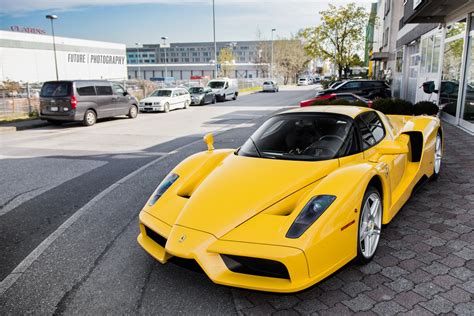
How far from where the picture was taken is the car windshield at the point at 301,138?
12.7 feet

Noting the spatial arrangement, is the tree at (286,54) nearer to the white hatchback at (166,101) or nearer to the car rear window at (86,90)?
the white hatchback at (166,101)

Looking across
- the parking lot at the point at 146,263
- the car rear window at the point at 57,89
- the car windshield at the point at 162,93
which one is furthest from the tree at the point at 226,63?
the parking lot at the point at 146,263

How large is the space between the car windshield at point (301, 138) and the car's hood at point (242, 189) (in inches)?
6.9

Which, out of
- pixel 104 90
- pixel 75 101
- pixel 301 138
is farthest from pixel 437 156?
pixel 104 90

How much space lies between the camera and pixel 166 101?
21.7 m

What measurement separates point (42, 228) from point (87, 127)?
1126cm

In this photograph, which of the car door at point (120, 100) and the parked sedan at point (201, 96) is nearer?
the car door at point (120, 100)

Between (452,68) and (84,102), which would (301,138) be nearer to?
(452,68)

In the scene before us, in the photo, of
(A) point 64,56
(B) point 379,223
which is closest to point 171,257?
(B) point 379,223

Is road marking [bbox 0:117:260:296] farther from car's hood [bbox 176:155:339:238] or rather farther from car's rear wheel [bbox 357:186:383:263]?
car's rear wheel [bbox 357:186:383:263]

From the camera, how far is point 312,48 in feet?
133

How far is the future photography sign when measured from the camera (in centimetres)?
7406

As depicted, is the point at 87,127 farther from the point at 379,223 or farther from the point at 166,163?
the point at 379,223

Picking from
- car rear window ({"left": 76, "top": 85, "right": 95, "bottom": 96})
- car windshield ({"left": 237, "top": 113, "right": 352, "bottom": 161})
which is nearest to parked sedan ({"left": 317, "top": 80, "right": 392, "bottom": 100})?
car rear window ({"left": 76, "top": 85, "right": 95, "bottom": 96})
